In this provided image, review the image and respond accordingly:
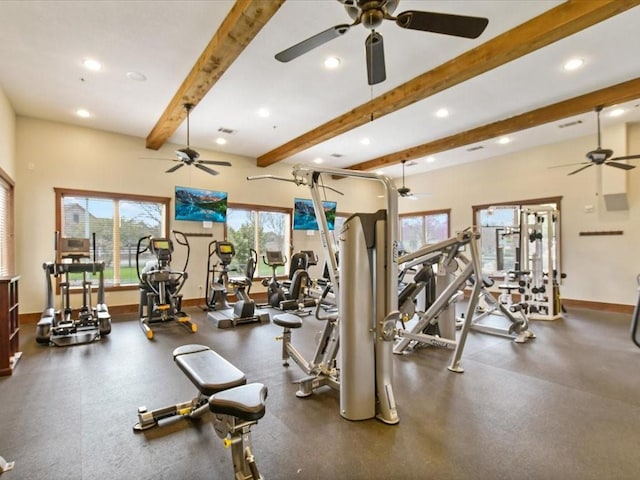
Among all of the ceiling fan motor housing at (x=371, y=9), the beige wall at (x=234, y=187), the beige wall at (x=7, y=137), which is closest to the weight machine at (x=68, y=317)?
the beige wall at (x=234, y=187)

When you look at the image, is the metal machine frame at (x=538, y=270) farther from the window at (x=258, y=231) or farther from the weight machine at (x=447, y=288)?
the window at (x=258, y=231)

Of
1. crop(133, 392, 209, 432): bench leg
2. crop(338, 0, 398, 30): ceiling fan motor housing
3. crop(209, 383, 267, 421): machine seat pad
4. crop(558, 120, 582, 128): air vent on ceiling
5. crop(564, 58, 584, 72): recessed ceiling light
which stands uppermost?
crop(564, 58, 584, 72): recessed ceiling light

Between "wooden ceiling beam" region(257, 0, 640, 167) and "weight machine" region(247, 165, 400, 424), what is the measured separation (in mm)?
2320

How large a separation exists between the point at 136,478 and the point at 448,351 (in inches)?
143

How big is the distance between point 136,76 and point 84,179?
2992 mm

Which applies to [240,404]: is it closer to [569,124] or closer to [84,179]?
[84,179]

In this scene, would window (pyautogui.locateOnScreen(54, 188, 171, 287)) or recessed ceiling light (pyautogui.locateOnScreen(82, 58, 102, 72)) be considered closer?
recessed ceiling light (pyautogui.locateOnScreen(82, 58, 102, 72))

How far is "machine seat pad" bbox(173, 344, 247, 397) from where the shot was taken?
6.01 ft

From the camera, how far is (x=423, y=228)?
33.3 feet

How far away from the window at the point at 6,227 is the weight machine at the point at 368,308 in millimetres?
5378

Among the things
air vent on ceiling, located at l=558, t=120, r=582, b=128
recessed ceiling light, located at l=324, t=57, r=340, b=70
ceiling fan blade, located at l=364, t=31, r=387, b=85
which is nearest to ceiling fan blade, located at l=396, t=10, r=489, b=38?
ceiling fan blade, located at l=364, t=31, r=387, b=85

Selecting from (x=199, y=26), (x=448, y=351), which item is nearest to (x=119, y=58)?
(x=199, y=26)

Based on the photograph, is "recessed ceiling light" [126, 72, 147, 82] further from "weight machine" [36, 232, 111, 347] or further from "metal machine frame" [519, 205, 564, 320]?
"metal machine frame" [519, 205, 564, 320]

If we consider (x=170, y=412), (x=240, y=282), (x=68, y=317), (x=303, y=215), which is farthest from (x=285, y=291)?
(x=170, y=412)
